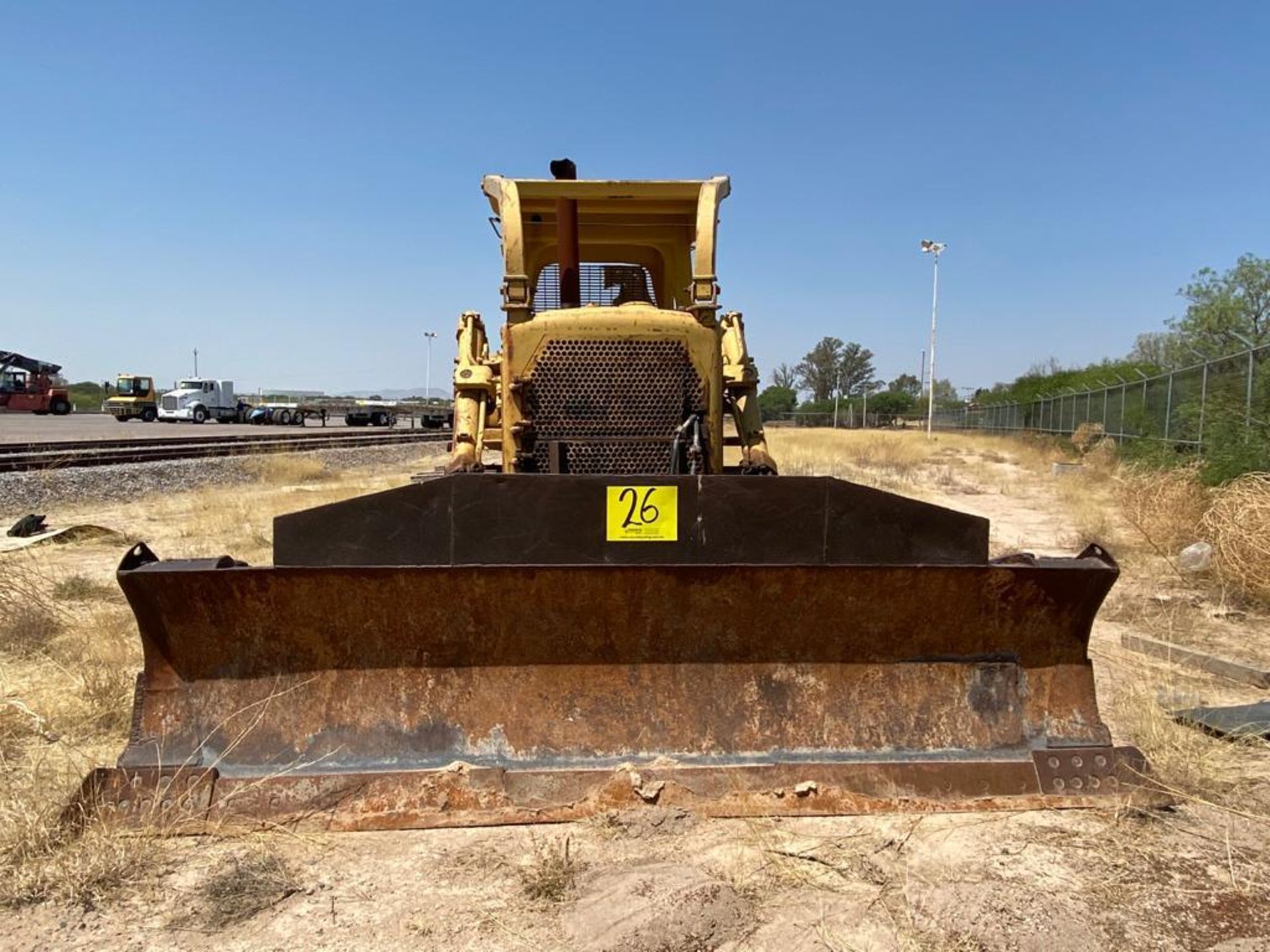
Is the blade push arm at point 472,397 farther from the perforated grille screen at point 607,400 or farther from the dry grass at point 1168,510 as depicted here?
the dry grass at point 1168,510

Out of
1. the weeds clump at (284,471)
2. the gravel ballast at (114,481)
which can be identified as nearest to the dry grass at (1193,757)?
the gravel ballast at (114,481)

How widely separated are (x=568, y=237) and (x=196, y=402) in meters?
52.9

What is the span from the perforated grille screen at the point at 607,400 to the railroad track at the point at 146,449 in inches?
543

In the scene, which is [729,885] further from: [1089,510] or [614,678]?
[1089,510]

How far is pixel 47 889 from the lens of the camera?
2766mm

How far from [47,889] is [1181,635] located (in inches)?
276

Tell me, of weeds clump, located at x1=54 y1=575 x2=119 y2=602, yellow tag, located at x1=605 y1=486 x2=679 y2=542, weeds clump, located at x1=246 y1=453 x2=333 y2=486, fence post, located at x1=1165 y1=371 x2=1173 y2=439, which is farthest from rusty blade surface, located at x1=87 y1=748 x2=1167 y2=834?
fence post, located at x1=1165 y1=371 x2=1173 y2=439

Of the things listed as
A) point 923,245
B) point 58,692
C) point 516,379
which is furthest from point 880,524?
point 923,245

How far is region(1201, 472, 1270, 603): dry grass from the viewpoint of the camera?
24.1 feet

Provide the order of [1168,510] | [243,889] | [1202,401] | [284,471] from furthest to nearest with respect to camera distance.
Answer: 1. [284,471]
2. [1202,401]
3. [1168,510]
4. [243,889]

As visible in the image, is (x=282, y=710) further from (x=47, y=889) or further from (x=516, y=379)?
(x=516, y=379)

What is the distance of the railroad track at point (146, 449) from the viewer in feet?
54.4

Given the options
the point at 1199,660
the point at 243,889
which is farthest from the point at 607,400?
the point at 1199,660

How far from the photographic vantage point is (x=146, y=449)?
71.1 ft
